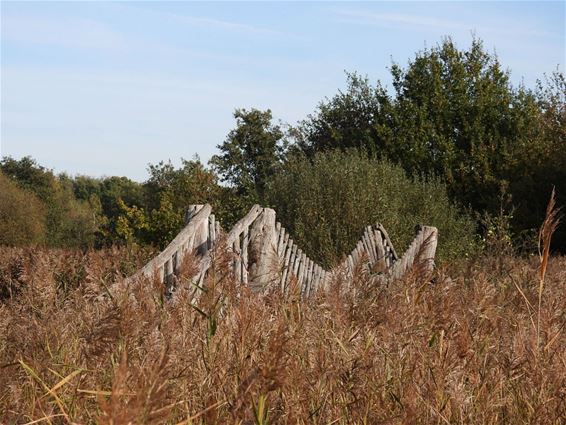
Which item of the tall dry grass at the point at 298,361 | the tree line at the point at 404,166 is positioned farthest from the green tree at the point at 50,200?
the tall dry grass at the point at 298,361

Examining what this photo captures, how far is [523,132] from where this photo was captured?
1347 inches

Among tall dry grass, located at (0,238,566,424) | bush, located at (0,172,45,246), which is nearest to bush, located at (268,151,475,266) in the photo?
tall dry grass, located at (0,238,566,424)

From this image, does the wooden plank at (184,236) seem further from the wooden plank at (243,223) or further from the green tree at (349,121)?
the green tree at (349,121)

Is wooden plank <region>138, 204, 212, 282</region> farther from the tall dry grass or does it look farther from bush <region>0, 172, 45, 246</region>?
bush <region>0, 172, 45, 246</region>

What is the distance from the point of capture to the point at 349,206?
2270 cm

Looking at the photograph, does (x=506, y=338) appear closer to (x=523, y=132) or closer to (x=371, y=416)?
(x=371, y=416)

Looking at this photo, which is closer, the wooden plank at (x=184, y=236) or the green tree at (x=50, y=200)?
the wooden plank at (x=184, y=236)

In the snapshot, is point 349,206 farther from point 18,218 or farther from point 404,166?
point 18,218

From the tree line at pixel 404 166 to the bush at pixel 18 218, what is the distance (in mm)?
9719

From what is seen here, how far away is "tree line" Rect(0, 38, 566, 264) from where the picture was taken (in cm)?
2361

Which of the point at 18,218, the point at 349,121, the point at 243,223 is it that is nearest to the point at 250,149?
the point at 349,121

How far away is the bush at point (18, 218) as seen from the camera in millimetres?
52812

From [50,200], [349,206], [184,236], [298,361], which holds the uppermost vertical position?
[298,361]

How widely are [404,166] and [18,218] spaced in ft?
92.8
